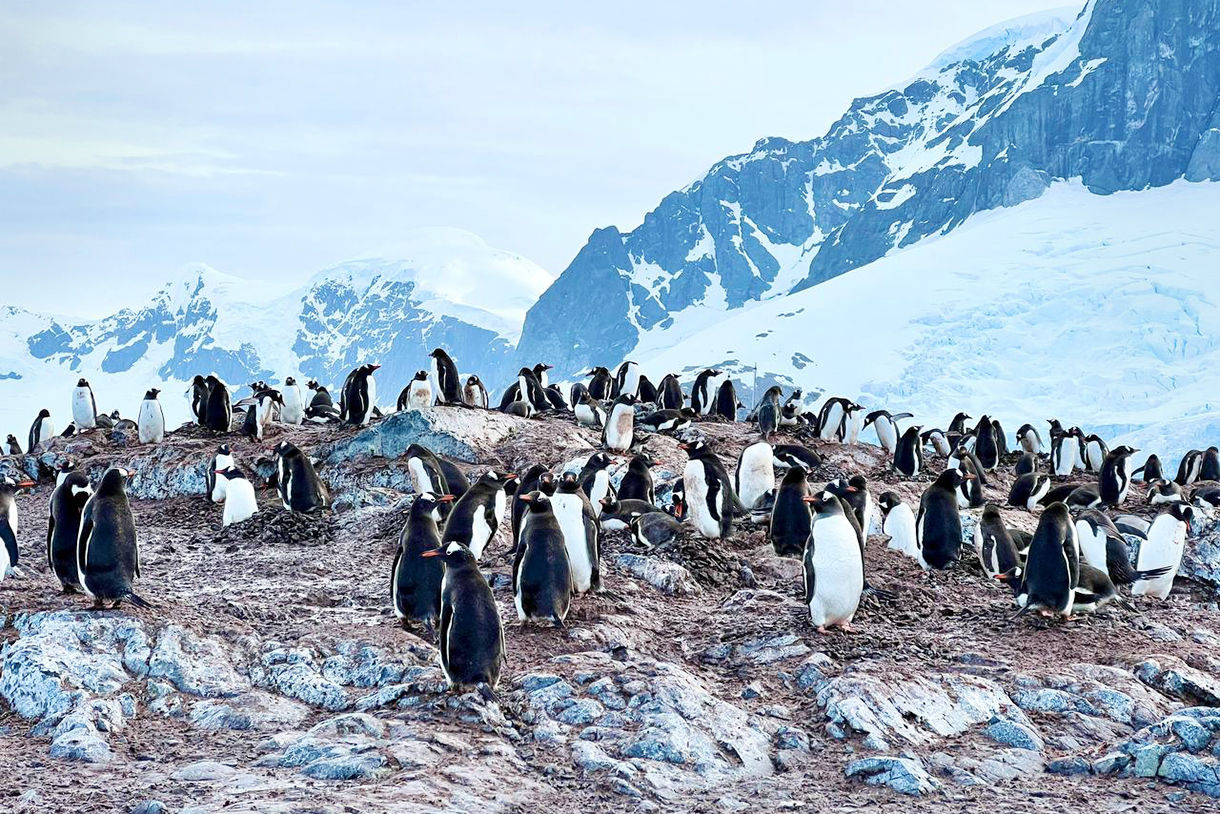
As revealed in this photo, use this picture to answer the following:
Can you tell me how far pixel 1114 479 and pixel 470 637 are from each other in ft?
47.4

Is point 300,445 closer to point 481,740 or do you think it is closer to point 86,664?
point 86,664

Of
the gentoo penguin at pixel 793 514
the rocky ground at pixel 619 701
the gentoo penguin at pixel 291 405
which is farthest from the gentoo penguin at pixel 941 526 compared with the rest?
the gentoo penguin at pixel 291 405

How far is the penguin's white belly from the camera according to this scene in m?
9.59

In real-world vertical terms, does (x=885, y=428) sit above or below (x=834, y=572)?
above

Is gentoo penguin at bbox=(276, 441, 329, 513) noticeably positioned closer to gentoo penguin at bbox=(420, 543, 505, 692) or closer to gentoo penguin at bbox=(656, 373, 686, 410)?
gentoo penguin at bbox=(420, 543, 505, 692)

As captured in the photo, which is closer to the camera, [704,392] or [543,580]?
[543,580]

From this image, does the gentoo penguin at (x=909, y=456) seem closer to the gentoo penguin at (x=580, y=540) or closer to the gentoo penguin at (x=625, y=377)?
the gentoo penguin at (x=625, y=377)

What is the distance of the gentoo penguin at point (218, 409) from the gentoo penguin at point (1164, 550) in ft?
45.4

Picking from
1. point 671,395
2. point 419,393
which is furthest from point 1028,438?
point 419,393

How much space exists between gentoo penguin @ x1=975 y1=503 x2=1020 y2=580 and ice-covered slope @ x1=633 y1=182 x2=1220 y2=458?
2812 inches

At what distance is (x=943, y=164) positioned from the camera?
196 meters

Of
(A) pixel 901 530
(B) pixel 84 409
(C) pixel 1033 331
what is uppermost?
(C) pixel 1033 331

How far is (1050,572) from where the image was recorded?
10.2 m

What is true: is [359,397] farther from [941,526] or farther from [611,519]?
[941,526]
